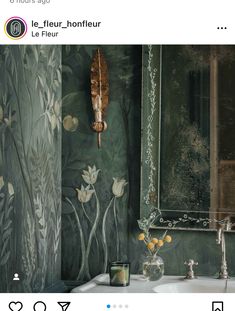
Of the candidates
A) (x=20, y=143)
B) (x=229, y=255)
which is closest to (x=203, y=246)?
(x=229, y=255)

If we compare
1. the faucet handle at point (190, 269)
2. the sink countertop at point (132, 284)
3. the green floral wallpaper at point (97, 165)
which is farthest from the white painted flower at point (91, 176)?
the faucet handle at point (190, 269)

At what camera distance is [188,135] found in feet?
6.81
